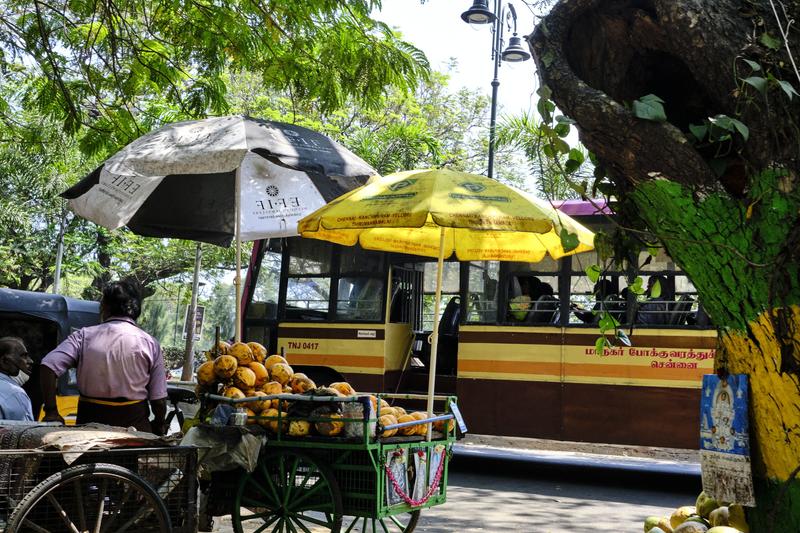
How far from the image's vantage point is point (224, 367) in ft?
17.4

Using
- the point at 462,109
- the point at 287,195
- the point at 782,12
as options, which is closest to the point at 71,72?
the point at 287,195

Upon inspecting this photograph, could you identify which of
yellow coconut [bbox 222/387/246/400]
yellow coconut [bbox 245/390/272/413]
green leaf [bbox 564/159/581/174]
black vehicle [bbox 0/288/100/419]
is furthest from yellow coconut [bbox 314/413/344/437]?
black vehicle [bbox 0/288/100/419]

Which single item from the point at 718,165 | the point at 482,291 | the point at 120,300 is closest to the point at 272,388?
the point at 120,300

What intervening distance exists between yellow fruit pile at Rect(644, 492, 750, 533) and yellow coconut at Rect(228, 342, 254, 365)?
2700 millimetres

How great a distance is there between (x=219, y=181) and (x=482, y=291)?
3.73m

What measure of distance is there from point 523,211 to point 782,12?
301 cm

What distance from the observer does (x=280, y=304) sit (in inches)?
440

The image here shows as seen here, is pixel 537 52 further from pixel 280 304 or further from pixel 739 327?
pixel 280 304

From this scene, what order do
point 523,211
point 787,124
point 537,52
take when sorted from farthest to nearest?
1. point 523,211
2. point 537,52
3. point 787,124

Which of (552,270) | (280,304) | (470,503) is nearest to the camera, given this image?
(470,503)

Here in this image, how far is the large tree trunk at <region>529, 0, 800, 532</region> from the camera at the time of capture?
8.42 ft

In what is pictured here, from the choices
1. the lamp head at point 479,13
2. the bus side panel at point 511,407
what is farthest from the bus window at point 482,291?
the lamp head at point 479,13

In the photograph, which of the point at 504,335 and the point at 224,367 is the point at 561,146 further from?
the point at 504,335

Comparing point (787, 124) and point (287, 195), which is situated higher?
point (287, 195)
